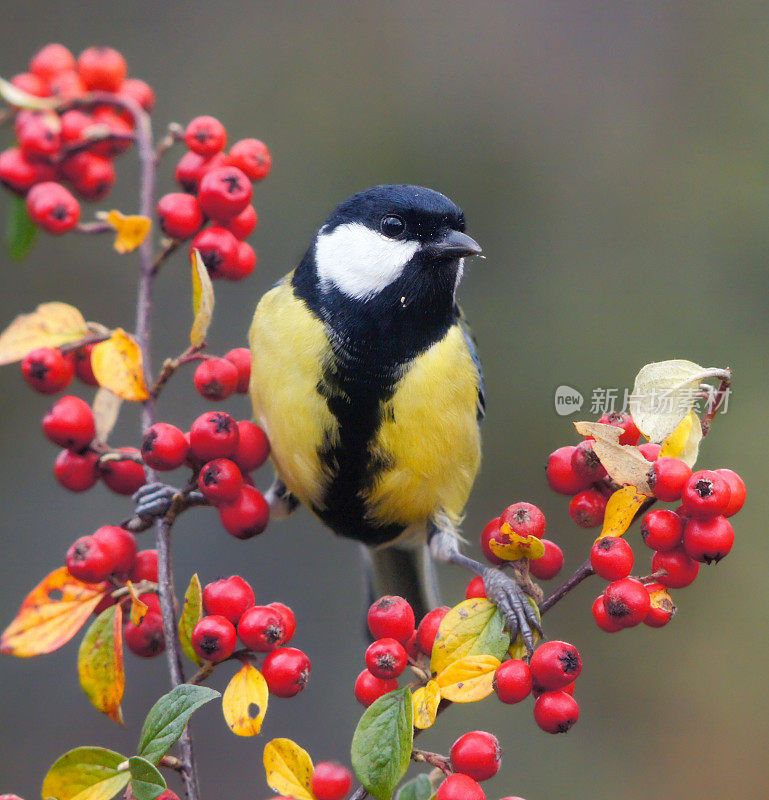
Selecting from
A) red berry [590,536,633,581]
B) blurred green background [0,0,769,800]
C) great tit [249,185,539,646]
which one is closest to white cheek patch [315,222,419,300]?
great tit [249,185,539,646]

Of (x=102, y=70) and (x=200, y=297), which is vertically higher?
(x=102, y=70)

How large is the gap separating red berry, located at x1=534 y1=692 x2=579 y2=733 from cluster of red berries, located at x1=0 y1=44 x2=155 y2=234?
97cm

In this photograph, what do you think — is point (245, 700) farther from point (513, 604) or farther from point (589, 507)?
point (589, 507)

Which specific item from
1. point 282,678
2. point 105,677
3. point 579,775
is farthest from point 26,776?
point 282,678

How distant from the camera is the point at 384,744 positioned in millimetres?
910

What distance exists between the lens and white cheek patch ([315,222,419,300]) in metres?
1.58

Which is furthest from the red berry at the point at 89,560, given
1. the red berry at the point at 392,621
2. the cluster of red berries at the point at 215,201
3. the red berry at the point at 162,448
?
the cluster of red berries at the point at 215,201

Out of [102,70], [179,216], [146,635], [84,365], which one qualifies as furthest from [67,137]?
[146,635]

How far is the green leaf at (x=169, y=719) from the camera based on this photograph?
91 cm

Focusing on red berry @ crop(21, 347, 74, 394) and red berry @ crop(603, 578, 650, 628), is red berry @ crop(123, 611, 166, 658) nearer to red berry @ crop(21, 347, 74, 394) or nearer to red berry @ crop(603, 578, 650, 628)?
red berry @ crop(21, 347, 74, 394)

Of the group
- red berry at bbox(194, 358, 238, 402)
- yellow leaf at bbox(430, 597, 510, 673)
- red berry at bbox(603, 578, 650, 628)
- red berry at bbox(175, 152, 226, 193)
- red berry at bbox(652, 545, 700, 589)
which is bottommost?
yellow leaf at bbox(430, 597, 510, 673)

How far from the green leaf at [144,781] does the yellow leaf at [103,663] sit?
0.74 ft

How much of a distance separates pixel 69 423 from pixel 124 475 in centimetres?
12

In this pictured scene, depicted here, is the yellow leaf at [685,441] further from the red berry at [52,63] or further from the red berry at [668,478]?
the red berry at [52,63]
